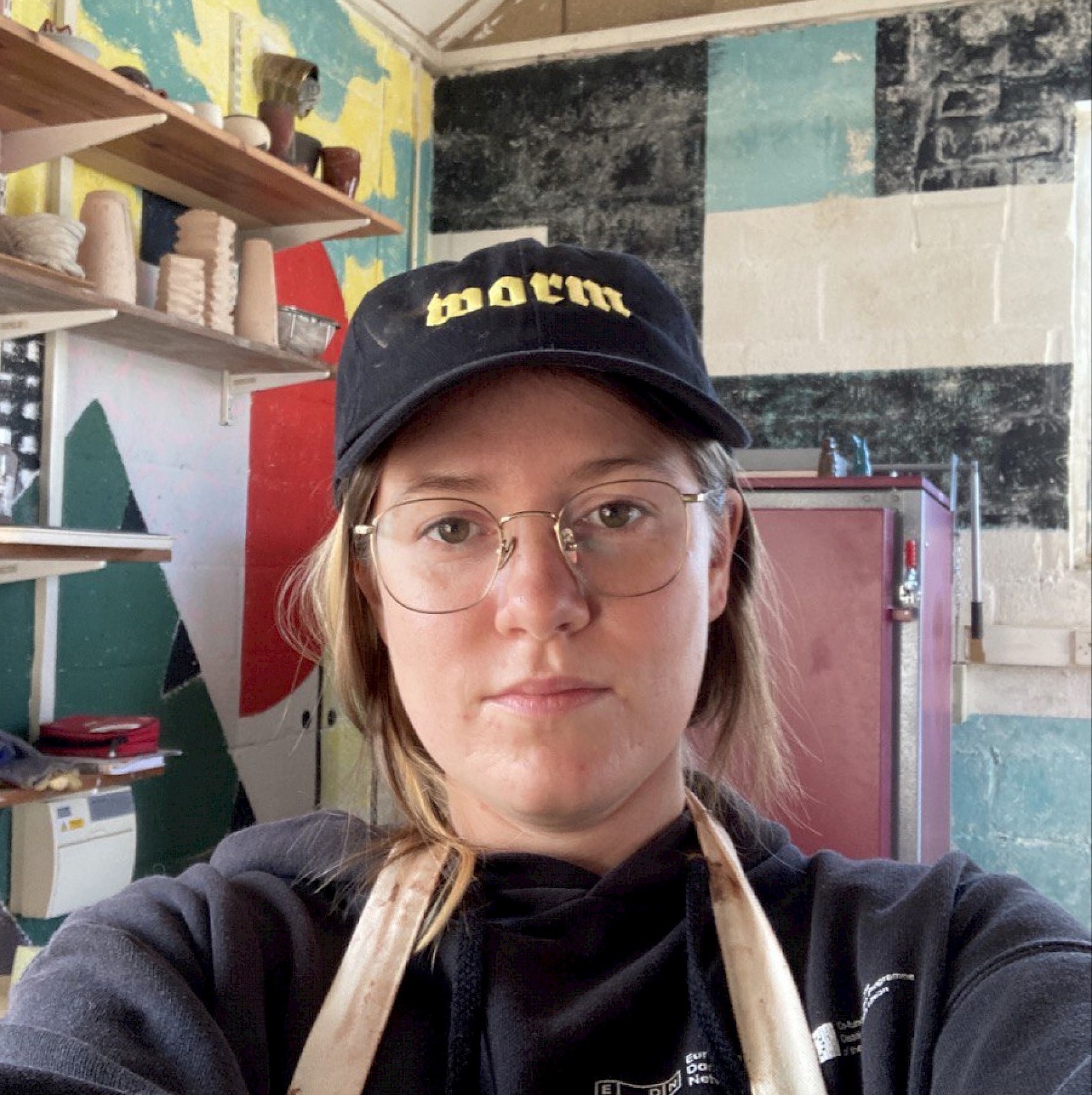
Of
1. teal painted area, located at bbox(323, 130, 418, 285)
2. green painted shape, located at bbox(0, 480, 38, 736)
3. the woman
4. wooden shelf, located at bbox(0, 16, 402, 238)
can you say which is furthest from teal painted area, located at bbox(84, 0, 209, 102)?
the woman

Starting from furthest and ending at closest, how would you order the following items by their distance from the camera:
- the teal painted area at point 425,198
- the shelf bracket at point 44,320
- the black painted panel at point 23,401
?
the teal painted area at point 425,198, the black painted panel at point 23,401, the shelf bracket at point 44,320

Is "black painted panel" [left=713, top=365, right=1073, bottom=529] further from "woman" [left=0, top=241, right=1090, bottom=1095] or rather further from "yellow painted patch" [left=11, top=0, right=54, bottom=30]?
"woman" [left=0, top=241, right=1090, bottom=1095]

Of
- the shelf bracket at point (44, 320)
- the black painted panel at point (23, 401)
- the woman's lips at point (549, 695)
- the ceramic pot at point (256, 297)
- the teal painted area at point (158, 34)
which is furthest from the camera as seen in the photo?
the ceramic pot at point (256, 297)

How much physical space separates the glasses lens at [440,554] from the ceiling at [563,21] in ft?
10.3

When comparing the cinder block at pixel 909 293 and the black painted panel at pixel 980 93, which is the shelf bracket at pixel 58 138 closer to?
the cinder block at pixel 909 293

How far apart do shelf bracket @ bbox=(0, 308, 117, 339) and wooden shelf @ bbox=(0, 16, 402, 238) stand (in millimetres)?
373

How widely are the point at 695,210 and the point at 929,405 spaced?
3.28 feet

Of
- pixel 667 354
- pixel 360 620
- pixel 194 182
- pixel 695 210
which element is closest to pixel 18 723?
pixel 194 182

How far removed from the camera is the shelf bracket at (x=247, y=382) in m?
2.93

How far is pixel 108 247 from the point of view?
90.7 inches

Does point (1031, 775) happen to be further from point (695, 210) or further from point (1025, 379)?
point (695, 210)

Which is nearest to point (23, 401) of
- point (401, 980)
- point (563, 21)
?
point (401, 980)

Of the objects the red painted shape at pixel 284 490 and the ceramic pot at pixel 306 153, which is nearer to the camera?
the ceramic pot at pixel 306 153

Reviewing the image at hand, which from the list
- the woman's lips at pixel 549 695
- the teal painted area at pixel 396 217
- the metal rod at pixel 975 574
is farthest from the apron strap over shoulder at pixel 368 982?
the teal painted area at pixel 396 217
